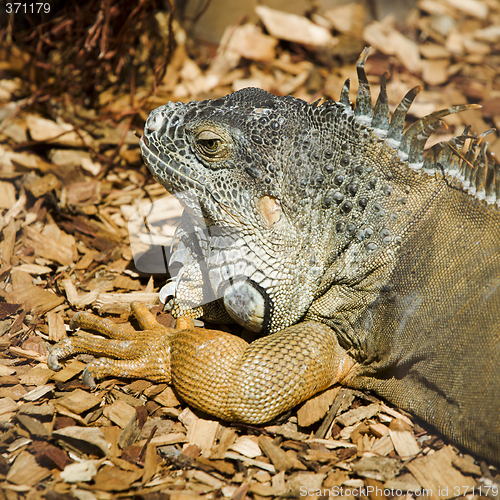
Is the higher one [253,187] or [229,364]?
[253,187]

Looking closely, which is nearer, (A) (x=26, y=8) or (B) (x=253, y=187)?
(B) (x=253, y=187)

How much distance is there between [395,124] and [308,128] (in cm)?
66

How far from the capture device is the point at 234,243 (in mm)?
3643

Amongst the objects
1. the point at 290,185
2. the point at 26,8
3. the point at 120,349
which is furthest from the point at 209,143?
the point at 26,8

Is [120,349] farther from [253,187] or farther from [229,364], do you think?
[253,187]

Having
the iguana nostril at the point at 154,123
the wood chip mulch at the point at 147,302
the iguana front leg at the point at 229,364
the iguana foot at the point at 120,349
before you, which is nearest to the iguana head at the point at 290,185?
the iguana nostril at the point at 154,123

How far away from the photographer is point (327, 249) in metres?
3.71

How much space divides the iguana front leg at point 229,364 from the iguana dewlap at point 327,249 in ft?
0.03

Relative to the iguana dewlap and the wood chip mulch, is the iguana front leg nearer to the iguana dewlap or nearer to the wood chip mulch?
the iguana dewlap

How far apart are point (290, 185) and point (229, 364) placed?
56.6 inches

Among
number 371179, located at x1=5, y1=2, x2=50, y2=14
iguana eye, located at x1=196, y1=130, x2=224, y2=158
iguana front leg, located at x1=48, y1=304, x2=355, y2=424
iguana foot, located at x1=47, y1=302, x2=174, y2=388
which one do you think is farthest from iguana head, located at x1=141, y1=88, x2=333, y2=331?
number 371179, located at x1=5, y1=2, x2=50, y2=14

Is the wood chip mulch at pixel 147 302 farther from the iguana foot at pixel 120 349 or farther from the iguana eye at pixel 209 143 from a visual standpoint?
the iguana eye at pixel 209 143

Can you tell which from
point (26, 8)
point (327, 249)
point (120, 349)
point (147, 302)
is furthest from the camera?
point (26, 8)

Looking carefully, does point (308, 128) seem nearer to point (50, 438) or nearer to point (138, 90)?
point (50, 438)
